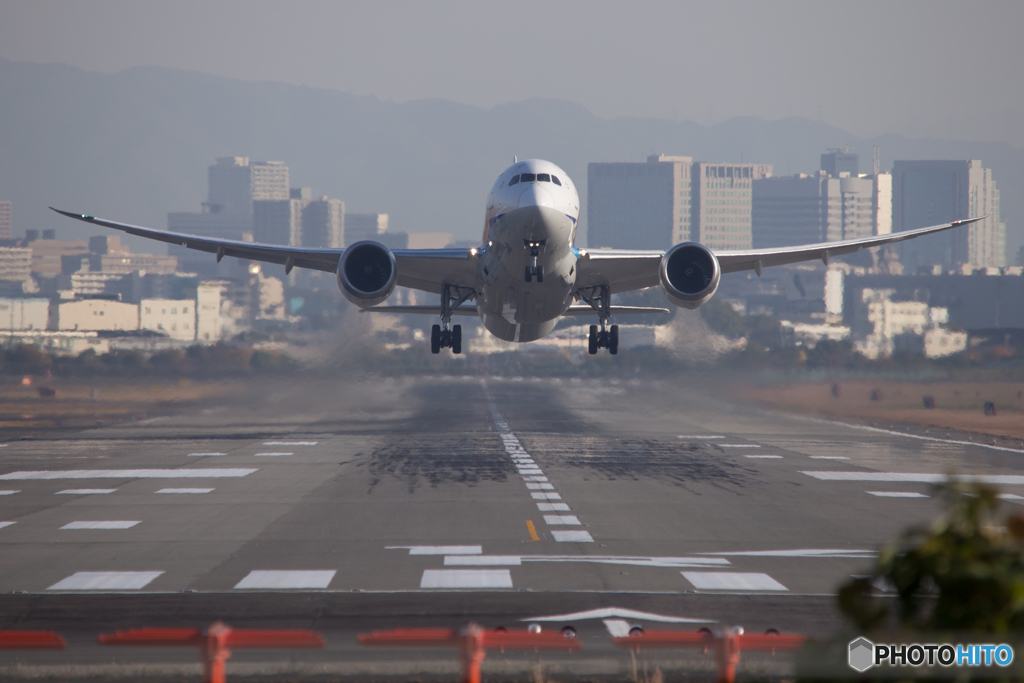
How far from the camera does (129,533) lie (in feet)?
57.4

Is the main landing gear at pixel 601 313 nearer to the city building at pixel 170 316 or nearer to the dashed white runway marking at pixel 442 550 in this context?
the dashed white runway marking at pixel 442 550

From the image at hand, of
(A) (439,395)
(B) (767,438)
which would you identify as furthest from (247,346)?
(B) (767,438)

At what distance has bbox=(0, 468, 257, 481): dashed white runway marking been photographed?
26.3 m

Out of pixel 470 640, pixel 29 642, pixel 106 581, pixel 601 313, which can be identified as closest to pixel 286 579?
pixel 106 581

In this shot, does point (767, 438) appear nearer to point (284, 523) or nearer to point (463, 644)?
point (284, 523)

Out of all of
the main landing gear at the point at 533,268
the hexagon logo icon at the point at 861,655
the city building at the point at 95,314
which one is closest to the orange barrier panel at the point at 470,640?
the hexagon logo icon at the point at 861,655

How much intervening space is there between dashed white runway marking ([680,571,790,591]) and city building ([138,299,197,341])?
51595 mm

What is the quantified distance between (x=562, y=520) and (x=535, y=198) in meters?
10.0

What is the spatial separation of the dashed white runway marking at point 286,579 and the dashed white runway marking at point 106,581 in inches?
56.4

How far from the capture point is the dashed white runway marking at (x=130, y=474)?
26.3m

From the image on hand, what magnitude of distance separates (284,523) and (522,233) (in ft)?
35.6

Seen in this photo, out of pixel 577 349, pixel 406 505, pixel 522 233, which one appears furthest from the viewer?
pixel 577 349

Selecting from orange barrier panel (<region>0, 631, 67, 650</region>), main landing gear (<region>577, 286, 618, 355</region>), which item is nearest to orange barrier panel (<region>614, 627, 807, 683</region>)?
orange barrier panel (<region>0, 631, 67, 650</region>)

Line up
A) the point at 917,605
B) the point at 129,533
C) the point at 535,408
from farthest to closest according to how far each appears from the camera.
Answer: the point at 535,408 < the point at 129,533 < the point at 917,605
